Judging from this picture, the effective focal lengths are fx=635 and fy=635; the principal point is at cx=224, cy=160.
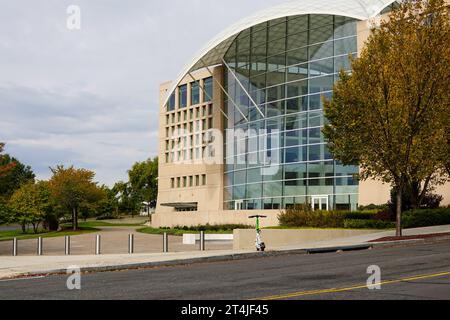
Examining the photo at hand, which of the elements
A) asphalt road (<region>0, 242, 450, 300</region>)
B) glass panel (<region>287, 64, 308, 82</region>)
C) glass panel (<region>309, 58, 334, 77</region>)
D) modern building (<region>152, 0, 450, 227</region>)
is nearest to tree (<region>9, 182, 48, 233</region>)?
modern building (<region>152, 0, 450, 227</region>)

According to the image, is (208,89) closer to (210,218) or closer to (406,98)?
(210,218)

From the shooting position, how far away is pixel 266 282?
1228 centimetres

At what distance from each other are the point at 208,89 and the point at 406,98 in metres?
38.2

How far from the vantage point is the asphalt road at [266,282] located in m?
10.4

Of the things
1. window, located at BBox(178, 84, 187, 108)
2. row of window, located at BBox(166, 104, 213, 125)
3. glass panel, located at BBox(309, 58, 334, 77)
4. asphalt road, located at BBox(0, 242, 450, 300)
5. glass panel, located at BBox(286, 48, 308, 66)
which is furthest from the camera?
window, located at BBox(178, 84, 187, 108)

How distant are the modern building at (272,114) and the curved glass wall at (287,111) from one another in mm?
76

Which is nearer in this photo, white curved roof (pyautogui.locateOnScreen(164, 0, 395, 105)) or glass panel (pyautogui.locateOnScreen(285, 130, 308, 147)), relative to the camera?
white curved roof (pyautogui.locateOnScreen(164, 0, 395, 105))

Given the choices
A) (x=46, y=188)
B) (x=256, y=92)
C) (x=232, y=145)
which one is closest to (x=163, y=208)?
(x=46, y=188)

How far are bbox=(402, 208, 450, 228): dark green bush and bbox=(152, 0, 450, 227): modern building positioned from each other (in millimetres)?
7071

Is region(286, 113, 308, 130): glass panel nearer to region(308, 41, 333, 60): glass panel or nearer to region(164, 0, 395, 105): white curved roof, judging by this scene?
region(308, 41, 333, 60): glass panel

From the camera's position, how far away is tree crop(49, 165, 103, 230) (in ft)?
218

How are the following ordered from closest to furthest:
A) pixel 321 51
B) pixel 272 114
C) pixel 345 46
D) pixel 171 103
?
pixel 345 46, pixel 321 51, pixel 272 114, pixel 171 103

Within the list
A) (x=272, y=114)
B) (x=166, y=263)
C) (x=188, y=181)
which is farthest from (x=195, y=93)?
(x=166, y=263)

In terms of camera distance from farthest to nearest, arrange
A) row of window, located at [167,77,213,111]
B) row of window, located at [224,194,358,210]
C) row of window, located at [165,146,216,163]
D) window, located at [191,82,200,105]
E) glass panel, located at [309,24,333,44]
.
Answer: window, located at [191,82,200,105] < row of window, located at [167,77,213,111] < row of window, located at [165,146,216,163] < glass panel, located at [309,24,333,44] < row of window, located at [224,194,358,210]
